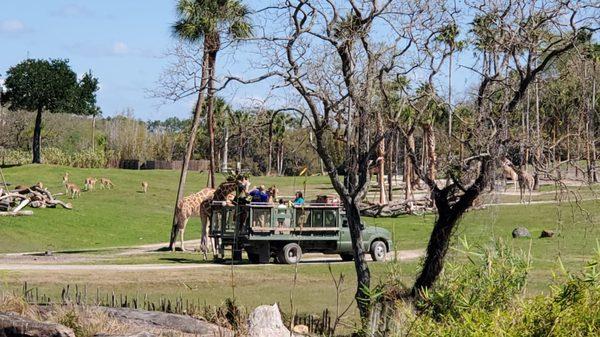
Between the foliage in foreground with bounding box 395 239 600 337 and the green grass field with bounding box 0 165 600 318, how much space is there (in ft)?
0.98

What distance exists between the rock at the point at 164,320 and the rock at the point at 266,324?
3.50 feet

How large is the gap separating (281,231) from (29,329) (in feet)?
57.1

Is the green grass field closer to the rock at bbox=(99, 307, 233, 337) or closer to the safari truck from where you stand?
the safari truck

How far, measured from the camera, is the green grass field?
24.1m

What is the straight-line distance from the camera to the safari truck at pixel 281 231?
32.2 m

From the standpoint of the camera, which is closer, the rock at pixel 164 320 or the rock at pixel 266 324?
the rock at pixel 266 324

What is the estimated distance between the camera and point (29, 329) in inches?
611

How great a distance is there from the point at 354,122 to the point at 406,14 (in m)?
2.45

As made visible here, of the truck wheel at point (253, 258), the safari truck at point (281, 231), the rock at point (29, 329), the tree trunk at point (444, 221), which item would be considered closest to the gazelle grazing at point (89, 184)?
the safari truck at point (281, 231)

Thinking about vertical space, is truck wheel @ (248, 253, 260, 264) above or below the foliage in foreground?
below

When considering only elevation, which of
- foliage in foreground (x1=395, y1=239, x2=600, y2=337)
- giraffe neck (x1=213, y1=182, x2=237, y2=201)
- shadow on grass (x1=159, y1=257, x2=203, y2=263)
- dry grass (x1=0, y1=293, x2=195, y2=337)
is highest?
giraffe neck (x1=213, y1=182, x2=237, y2=201)

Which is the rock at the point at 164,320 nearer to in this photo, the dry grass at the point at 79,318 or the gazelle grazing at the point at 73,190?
the dry grass at the point at 79,318

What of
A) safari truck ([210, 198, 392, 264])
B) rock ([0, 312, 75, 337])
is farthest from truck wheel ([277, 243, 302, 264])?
rock ([0, 312, 75, 337])

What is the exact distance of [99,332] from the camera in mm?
16484
